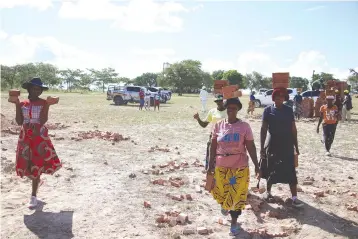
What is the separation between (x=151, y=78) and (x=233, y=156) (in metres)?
118

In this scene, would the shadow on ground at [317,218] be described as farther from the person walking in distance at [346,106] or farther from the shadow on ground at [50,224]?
the person walking in distance at [346,106]

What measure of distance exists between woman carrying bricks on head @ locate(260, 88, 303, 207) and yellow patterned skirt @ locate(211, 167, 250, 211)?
115cm

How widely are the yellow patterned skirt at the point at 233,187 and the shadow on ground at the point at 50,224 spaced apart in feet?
6.50

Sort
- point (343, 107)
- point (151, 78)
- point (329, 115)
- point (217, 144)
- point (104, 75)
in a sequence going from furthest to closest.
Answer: point (151, 78)
point (104, 75)
point (343, 107)
point (329, 115)
point (217, 144)

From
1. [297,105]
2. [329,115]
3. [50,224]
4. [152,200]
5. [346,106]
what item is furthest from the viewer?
[297,105]

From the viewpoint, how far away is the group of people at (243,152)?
13.6ft

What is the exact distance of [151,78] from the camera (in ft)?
396

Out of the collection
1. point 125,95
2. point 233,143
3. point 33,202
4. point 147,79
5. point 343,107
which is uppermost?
point 147,79

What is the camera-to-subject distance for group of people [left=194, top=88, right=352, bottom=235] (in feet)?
13.6

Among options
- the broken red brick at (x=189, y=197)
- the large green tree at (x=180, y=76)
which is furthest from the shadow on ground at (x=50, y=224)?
the large green tree at (x=180, y=76)

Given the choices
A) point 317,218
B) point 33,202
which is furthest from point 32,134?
point 317,218

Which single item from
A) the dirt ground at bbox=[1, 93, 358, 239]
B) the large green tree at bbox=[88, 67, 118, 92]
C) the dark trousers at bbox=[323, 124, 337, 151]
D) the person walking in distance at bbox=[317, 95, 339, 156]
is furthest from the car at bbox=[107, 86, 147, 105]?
the large green tree at bbox=[88, 67, 118, 92]

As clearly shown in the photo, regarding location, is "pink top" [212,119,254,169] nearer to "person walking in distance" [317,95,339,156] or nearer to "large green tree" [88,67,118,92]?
"person walking in distance" [317,95,339,156]

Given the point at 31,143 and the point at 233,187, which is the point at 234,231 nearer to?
the point at 233,187
